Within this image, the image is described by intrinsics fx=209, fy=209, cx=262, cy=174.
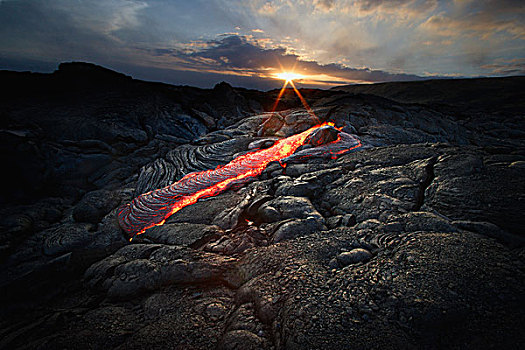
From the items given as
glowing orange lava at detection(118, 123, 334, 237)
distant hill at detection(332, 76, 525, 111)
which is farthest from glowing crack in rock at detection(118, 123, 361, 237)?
distant hill at detection(332, 76, 525, 111)

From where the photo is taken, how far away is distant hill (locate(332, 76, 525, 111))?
44875mm

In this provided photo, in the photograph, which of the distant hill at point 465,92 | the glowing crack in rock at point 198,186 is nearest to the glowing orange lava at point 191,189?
the glowing crack in rock at point 198,186

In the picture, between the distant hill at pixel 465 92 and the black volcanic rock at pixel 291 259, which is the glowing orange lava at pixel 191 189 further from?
the distant hill at pixel 465 92

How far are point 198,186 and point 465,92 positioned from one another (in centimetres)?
7859

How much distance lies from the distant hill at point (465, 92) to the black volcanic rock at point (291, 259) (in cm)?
4871

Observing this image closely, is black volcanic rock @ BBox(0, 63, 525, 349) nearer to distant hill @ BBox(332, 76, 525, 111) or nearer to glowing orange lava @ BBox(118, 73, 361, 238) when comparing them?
glowing orange lava @ BBox(118, 73, 361, 238)

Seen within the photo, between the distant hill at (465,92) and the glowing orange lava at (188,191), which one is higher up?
the distant hill at (465,92)

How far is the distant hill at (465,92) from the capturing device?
44.9 m

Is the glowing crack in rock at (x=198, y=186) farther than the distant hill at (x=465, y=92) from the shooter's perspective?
No

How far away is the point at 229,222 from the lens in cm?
657

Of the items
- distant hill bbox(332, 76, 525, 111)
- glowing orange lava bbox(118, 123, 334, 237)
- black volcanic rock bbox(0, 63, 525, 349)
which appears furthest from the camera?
distant hill bbox(332, 76, 525, 111)

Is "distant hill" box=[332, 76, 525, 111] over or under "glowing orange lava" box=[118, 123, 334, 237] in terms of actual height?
over

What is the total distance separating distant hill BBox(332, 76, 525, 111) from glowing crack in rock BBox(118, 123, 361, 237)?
1780 inches

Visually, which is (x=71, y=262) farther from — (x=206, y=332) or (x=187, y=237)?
(x=206, y=332)
